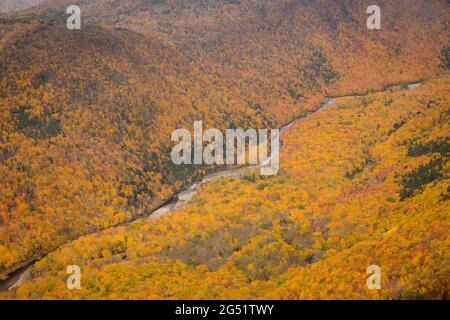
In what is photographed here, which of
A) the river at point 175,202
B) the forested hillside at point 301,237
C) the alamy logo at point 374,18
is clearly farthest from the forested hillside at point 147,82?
the forested hillside at point 301,237

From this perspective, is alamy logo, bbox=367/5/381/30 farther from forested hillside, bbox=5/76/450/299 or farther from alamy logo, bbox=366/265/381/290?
alamy logo, bbox=366/265/381/290

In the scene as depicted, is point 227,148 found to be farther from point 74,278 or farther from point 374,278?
point 374,278

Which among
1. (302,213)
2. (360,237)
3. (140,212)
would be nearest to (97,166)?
(140,212)

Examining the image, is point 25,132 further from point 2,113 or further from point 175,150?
point 175,150

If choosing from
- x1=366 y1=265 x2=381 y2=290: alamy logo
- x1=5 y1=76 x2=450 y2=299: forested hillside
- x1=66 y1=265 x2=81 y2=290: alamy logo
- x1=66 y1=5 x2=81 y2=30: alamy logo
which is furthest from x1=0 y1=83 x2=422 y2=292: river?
x1=66 y1=5 x2=81 y2=30: alamy logo

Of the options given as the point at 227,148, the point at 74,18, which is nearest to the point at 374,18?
the point at 227,148

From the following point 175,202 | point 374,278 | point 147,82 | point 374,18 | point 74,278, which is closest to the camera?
point 374,278
